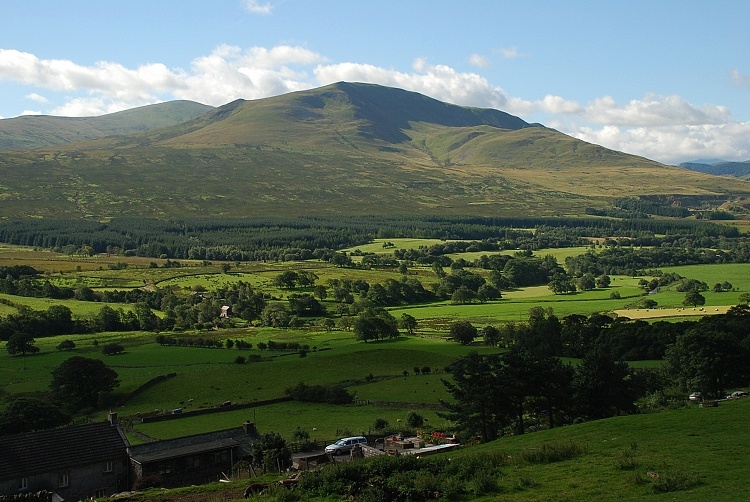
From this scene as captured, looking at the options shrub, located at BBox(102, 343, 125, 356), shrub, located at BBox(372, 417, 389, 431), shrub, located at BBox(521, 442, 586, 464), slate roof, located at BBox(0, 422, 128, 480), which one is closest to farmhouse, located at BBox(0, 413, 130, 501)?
slate roof, located at BBox(0, 422, 128, 480)

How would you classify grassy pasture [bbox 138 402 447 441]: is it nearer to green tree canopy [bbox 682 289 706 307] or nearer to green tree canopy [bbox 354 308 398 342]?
green tree canopy [bbox 354 308 398 342]

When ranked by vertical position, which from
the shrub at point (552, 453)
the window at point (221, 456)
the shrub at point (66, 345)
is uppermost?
the shrub at point (552, 453)

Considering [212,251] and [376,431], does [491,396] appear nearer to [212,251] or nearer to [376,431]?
[376,431]

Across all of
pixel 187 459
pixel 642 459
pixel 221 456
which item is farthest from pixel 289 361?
pixel 642 459

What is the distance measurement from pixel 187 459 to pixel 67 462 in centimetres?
527

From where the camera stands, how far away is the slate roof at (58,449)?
3106 cm

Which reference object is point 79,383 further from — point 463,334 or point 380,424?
point 463,334

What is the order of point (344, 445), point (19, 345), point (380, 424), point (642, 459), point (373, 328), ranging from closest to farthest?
point (642, 459), point (344, 445), point (380, 424), point (19, 345), point (373, 328)

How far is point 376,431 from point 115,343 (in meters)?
46.3

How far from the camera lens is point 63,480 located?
3186cm

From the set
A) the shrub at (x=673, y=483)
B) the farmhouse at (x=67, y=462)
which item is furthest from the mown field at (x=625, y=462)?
the farmhouse at (x=67, y=462)

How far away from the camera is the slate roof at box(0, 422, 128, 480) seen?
3106cm

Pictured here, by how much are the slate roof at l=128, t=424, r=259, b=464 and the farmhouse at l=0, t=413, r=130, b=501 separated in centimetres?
90

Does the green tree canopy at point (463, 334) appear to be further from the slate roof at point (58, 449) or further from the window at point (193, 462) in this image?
the slate roof at point (58, 449)
